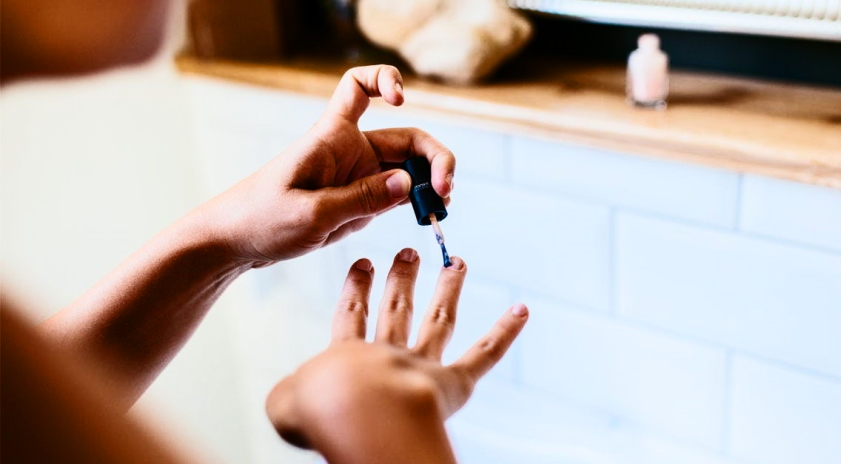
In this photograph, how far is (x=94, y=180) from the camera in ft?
3.69

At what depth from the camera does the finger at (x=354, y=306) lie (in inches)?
20.0

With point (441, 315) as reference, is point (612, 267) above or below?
below

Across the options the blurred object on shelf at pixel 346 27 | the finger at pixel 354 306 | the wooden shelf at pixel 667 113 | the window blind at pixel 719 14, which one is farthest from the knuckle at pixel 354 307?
the blurred object on shelf at pixel 346 27

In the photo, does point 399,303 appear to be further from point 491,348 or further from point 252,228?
point 252,228

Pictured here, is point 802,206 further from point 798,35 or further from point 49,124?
point 49,124

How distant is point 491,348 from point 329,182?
0.69 ft

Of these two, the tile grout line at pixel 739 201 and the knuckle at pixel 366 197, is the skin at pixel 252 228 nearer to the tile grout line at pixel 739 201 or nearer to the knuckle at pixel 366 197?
the knuckle at pixel 366 197

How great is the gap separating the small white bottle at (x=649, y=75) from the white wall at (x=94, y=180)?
1.94 feet

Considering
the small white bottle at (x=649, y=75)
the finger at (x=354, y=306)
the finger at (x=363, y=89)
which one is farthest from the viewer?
the small white bottle at (x=649, y=75)

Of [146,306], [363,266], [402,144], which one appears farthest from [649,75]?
[146,306]

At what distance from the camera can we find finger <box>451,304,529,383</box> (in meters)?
0.52

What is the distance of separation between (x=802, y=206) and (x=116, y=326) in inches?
22.9

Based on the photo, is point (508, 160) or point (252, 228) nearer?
point (252, 228)

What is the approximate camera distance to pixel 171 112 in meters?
1.18
